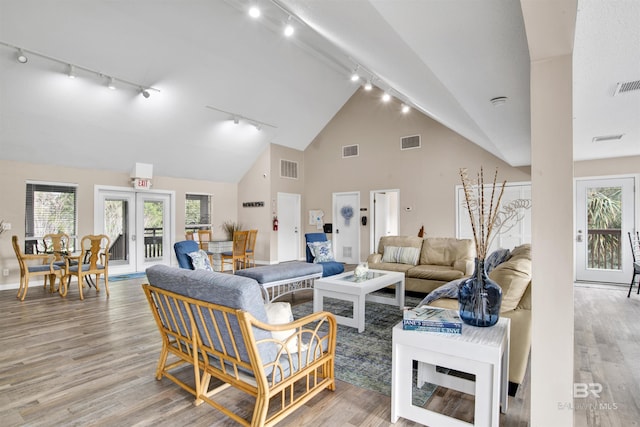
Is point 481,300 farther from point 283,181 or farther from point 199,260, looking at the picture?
point 283,181

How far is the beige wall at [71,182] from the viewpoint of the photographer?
5660 mm

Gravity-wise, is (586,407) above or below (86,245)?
below

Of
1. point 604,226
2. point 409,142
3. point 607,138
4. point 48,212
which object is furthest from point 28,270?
point 604,226

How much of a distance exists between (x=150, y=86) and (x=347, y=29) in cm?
461

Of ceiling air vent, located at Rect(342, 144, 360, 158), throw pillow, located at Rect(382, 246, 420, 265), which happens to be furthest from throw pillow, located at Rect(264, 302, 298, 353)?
ceiling air vent, located at Rect(342, 144, 360, 158)

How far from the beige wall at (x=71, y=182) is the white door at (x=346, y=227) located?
10.4ft

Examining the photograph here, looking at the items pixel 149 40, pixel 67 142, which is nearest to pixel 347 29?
pixel 149 40

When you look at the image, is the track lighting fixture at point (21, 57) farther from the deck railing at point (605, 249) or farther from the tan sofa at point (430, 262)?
the deck railing at point (605, 249)

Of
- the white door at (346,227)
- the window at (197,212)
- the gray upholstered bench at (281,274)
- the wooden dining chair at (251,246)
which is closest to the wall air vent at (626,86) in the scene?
the gray upholstered bench at (281,274)

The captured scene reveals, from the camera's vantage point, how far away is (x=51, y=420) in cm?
196

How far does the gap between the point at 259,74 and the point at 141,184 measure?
138 inches

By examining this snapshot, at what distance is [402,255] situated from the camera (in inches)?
210

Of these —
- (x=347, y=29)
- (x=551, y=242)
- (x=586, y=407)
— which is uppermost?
(x=347, y=29)

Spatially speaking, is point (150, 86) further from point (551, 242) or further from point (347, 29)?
point (551, 242)
